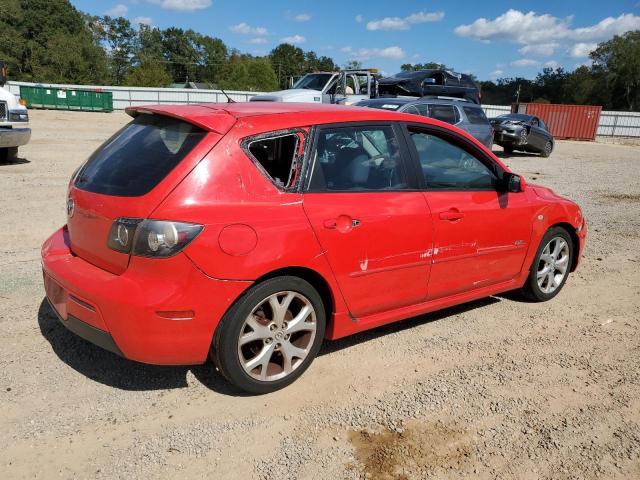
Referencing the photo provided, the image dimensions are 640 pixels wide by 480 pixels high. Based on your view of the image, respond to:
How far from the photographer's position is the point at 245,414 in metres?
3.00

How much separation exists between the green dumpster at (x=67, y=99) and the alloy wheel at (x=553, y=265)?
33594mm

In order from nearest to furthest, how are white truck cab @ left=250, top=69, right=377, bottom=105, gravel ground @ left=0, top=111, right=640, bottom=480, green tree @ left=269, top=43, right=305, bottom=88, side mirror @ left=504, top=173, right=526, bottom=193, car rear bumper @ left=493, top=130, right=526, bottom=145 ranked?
gravel ground @ left=0, top=111, right=640, bottom=480, side mirror @ left=504, top=173, right=526, bottom=193, white truck cab @ left=250, top=69, right=377, bottom=105, car rear bumper @ left=493, top=130, right=526, bottom=145, green tree @ left=269, top=43, right=305, bottom=88

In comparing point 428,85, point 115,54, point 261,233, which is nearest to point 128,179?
point 261,233

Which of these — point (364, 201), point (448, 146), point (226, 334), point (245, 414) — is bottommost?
point (245, 414)

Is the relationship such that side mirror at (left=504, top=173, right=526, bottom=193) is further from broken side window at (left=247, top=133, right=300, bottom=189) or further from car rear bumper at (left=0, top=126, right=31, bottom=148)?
car rear bumper at (left=0, top=126, right=31, bottom=148)

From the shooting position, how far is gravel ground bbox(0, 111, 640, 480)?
263 centimetres

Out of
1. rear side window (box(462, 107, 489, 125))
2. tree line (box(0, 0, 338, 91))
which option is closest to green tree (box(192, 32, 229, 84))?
tree line (box(0, 0, 338, 91))

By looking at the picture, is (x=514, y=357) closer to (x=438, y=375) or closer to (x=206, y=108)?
(x=438, y=375)

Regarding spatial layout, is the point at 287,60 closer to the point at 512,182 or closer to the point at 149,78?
the point at 149,78

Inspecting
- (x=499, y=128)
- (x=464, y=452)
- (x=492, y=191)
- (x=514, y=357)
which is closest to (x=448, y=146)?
(x=492, y=191)

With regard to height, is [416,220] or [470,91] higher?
[470,91]

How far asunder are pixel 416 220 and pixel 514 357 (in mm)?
1259

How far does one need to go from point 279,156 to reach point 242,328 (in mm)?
1043

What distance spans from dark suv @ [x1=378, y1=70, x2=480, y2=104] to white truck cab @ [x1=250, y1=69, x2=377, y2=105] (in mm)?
889
